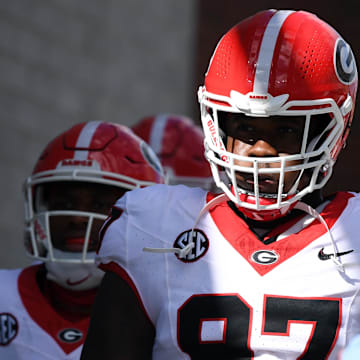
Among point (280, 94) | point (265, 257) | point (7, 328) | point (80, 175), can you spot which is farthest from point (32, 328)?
point (280, 94)

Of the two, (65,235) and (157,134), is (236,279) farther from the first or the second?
(157,134)

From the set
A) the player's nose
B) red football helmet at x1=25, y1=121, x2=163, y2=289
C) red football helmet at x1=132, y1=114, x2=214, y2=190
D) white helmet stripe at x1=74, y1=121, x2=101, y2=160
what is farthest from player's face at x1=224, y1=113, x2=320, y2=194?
red football helmet at x1=132, y1=114, x2=214, y2=190

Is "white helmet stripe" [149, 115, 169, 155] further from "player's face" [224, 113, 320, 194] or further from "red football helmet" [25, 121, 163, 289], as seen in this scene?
"player's face" [224, 113, 320, 194]

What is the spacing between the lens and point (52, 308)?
284 cm

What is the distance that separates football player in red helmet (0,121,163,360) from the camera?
2770mm

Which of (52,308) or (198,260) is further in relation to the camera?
(52,308)

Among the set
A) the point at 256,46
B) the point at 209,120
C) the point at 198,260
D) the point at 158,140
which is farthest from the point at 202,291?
the point at 158,140

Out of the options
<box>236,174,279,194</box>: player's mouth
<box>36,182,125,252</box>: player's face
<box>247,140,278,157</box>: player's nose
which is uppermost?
<box>247,140,278,157</box>: player's nose

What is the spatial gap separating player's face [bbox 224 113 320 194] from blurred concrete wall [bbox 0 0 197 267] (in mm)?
4097

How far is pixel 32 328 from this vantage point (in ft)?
9.11

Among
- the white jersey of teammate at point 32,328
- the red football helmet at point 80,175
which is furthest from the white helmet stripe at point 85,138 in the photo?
the white jersey of teammate at point 32,328

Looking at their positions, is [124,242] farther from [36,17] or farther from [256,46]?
[36,17]

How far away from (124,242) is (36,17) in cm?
433

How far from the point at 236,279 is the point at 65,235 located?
0.93 m
